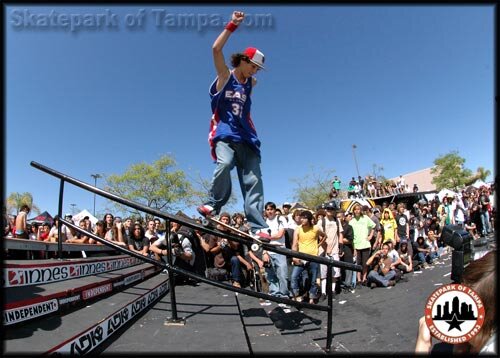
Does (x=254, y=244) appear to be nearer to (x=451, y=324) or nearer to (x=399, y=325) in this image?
(x=451, y=324)

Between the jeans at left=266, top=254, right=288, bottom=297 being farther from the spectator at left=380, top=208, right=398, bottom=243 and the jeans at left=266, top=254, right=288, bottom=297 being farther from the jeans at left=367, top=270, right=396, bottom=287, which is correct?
the spectator at left=380, top=208, right=398, bottom=243

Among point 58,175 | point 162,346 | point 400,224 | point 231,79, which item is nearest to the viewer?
point 162,346

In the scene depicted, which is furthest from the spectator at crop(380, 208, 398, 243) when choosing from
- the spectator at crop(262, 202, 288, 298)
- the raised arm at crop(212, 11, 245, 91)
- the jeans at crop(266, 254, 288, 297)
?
the raised arm at crop(212, 11, 245, 91)

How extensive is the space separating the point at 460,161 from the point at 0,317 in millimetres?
65121

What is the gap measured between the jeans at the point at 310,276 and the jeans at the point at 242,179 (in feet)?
10.7

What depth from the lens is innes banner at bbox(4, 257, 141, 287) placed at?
237 centimetres

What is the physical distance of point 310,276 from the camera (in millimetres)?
6305

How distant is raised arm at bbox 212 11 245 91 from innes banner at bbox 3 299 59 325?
7.67 feet

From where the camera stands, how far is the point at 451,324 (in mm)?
1742

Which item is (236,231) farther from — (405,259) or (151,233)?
(405,259)

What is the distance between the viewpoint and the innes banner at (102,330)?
1.77 metres

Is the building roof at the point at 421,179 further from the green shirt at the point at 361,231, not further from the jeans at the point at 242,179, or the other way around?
the jeans at the point at 242,179

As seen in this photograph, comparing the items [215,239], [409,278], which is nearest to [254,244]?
[215,239]

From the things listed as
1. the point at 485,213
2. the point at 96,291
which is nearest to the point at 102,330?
the point at 96,291
